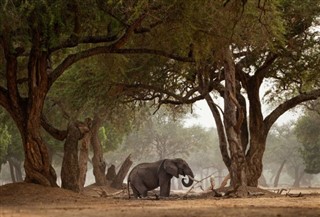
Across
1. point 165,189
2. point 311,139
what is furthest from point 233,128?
point 311,139

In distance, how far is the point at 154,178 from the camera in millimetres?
22422

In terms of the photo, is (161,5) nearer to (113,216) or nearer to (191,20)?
(191,20)

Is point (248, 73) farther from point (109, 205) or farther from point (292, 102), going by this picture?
point (109, 205)

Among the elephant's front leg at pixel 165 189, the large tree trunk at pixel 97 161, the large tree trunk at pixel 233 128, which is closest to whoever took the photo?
the large tree trunk at pixel 233 128

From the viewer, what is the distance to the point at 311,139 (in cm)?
4688

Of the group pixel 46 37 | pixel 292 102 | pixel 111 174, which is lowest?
pixel 111 174

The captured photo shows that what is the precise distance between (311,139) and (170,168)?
2917 centimetres

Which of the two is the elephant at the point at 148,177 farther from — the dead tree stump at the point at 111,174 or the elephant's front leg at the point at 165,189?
the dead tree stump at the point at 111,174

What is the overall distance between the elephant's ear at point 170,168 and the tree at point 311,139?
92.3 ft

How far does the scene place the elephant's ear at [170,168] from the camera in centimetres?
2067

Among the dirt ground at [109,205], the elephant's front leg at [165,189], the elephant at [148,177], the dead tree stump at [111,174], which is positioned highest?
the dead tree stump at [111,174]

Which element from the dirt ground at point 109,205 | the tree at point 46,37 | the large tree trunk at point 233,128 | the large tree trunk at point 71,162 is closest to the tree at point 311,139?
the large tree trunk at point 233,128

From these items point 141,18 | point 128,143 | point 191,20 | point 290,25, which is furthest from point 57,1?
point 128,143

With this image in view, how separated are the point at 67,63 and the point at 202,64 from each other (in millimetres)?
Result: 5345
